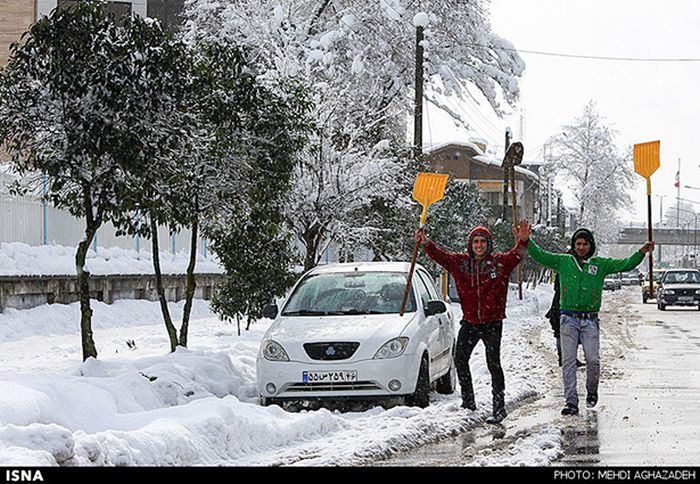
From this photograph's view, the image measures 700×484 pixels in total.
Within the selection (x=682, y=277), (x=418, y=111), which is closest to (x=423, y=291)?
(x=418, y=111)

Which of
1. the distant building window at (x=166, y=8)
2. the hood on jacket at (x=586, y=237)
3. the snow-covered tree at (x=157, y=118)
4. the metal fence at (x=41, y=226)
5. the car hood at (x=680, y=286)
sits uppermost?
the distant building window at (x=166, y=8)

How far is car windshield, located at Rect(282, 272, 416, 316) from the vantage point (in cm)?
1352

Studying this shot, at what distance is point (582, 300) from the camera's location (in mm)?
12320

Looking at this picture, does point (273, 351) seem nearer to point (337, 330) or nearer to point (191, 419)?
point (337, 330)

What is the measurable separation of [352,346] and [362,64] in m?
23.0

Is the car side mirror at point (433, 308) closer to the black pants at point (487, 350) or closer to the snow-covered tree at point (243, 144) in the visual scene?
the black pants at point (487, 350)

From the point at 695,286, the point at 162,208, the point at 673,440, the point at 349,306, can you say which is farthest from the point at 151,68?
the point at 695,286

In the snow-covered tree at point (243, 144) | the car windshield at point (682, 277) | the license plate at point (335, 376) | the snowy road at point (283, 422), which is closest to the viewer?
the snowy road at point (283, 422)

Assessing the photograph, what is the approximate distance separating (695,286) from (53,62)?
37176 millimetres

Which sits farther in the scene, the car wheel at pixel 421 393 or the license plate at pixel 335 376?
the car wheel at pixel 421 393

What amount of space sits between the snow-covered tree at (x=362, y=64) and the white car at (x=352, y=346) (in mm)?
9151

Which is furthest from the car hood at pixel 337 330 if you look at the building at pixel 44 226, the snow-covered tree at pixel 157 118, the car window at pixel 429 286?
the building at pixel 44 226

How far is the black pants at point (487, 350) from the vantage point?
11945 millimetres

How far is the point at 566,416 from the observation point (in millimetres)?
11852
